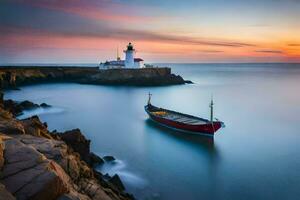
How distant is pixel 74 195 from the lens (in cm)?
749

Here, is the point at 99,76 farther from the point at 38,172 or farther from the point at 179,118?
the point at 38,172

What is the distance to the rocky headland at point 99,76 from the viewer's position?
7200cm

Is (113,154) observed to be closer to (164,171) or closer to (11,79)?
(164,171)

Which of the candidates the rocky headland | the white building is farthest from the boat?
the white building

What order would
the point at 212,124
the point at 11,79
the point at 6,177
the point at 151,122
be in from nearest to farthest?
the point at 6,177
the point at 212,124
the point at 151,122
the point at 11,79

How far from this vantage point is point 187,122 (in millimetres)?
25359

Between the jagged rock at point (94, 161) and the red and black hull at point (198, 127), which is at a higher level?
the red and black hull at point (198, 127)

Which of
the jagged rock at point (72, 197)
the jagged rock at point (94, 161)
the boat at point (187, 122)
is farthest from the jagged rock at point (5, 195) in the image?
the boat at point (187, 122)

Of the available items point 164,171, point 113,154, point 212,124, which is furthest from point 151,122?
point 164,171

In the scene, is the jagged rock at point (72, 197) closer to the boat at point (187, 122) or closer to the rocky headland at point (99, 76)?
the boat at point (187, 122)

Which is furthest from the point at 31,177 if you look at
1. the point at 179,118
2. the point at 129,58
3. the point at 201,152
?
the point at 129,58

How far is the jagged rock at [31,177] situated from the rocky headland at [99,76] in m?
63.7

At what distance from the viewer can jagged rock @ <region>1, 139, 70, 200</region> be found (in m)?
6.75

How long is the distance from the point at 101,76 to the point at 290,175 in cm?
6396
